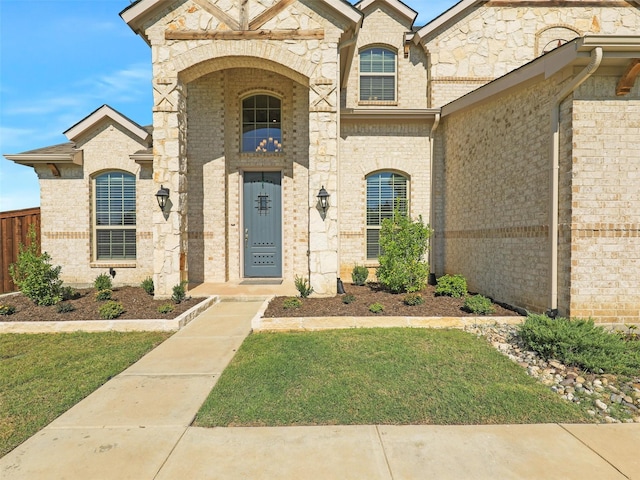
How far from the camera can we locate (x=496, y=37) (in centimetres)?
1109

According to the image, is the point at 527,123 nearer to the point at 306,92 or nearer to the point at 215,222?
the point at 306,92

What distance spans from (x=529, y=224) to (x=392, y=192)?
183 inches

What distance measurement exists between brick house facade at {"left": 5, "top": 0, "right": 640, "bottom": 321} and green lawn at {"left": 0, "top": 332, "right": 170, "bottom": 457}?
98.7 inches

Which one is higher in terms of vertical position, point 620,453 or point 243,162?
point 243,162

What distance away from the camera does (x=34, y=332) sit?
20.9ft

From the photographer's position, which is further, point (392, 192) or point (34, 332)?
point (392, 192)

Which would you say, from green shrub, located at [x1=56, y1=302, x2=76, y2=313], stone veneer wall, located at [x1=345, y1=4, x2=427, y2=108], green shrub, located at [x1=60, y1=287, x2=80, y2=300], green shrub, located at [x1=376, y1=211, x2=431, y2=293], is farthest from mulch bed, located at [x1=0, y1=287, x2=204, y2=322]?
stone veneer wall, located at [x1=345, y1=4, x2=427, y2=108]

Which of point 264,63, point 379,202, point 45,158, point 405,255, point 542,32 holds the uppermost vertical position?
point 542,32

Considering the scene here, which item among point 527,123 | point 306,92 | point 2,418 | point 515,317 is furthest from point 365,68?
point 2,418

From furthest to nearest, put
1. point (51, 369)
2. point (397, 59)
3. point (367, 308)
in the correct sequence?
point (397, 59) → point (367, 308) → point (51, 369)

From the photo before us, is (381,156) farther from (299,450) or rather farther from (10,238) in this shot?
(10,238)

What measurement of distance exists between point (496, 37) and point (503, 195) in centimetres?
665

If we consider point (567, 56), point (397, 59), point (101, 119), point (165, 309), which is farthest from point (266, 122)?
point (567, 56)

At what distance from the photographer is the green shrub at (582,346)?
4383mm
